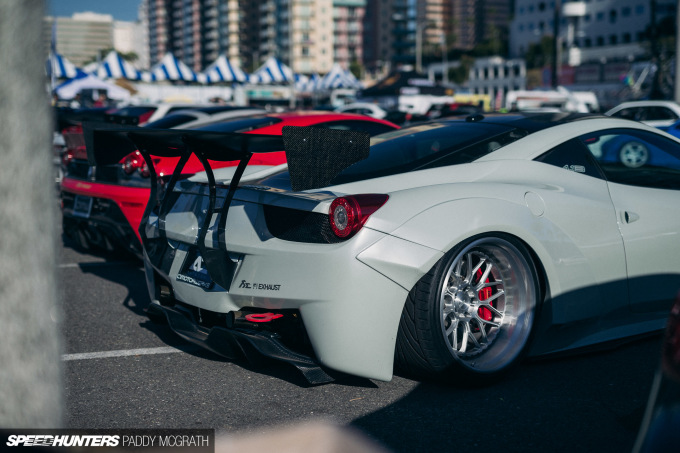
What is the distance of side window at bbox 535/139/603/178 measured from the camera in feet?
13.6

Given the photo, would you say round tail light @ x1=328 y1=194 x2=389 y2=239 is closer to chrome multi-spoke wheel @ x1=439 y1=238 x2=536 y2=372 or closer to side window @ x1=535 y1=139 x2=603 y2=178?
chrome multi-spoke wheel @ x1=439 y1=238 x2=536 y2=372

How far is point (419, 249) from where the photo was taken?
11.0ft

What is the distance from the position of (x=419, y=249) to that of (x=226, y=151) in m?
0.98

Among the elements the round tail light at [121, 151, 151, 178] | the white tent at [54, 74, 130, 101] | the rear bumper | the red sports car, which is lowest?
the rear bumper

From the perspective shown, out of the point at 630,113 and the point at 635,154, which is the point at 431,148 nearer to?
the point at 635,154

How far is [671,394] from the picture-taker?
1.75m

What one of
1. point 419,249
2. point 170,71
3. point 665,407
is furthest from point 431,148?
point 170,71

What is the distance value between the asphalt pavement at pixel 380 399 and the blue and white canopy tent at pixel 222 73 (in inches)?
1772

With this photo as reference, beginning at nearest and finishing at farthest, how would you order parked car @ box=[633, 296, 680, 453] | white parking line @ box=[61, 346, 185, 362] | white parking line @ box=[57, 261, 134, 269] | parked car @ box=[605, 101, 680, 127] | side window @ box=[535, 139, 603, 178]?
parked car @ box=[633, 296, 680, 453]
side window @ box=[535, 139, 603, 178]
white parking line @ box=[61, 346, 185, 362]
white parking line @ box=[57, 261, 134, 269]
parked car @ box=[605, 101, 680, 127]

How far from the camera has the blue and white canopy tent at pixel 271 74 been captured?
158 ft

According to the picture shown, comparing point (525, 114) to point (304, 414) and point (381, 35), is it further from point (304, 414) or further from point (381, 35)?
point (381, 35)

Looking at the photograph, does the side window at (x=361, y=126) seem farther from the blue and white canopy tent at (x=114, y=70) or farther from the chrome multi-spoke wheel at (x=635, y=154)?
the blue and white canopy tent at (x=114, y=70)

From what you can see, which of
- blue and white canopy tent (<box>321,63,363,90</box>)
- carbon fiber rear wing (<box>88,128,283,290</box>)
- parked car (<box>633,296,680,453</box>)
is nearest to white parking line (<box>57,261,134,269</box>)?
carbon fiber rear wing (<box>88,128,283,290</box>)

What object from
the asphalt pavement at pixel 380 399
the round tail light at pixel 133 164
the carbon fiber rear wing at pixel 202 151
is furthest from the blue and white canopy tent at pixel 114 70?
the carbon fiber rear wing at pixel 202 151
